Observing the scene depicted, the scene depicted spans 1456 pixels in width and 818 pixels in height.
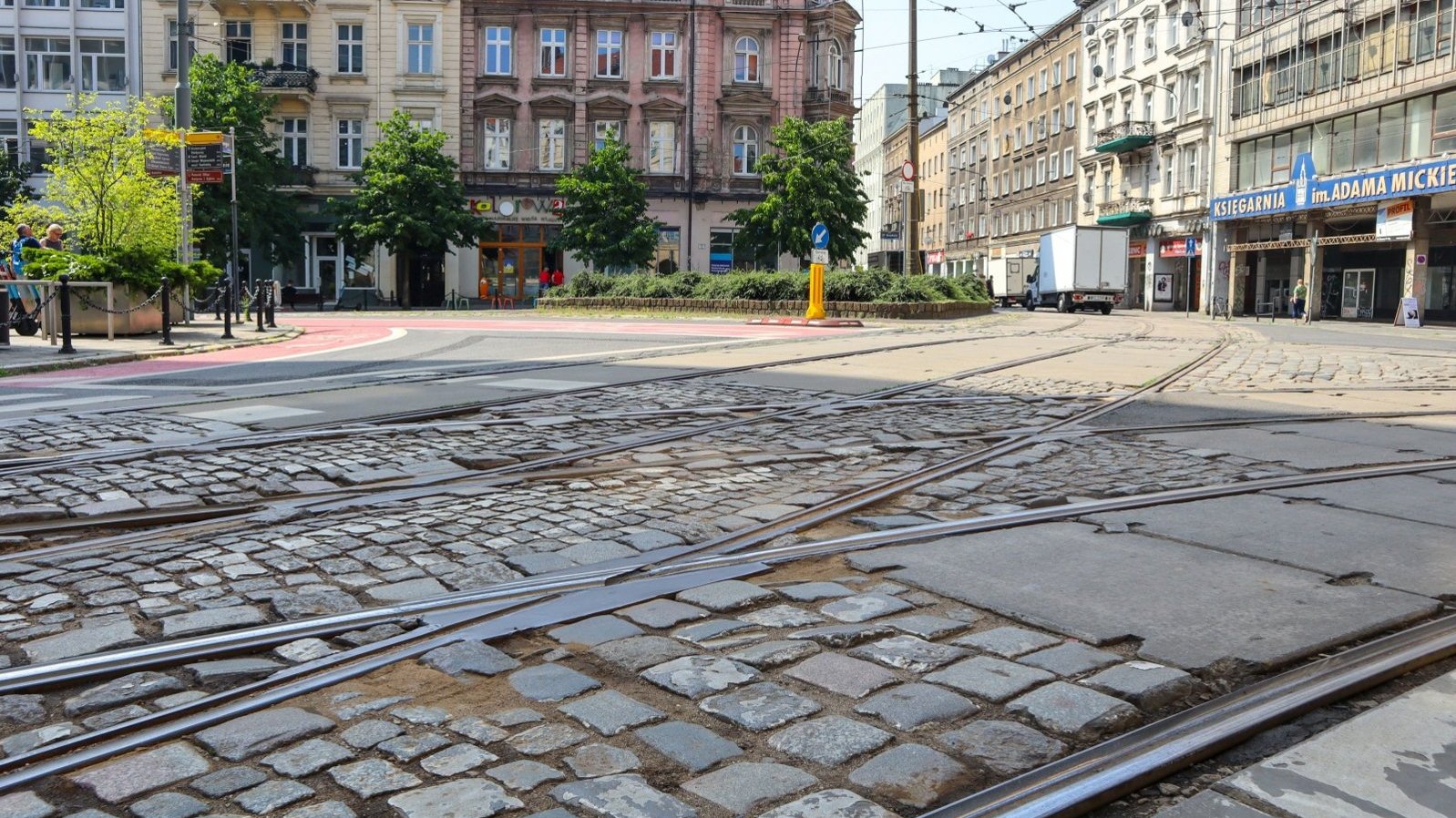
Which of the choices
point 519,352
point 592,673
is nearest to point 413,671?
point 592,673

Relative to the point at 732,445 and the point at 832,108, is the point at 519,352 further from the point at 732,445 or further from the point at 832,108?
the point at 832,108

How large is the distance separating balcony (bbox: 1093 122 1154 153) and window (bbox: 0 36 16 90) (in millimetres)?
46228

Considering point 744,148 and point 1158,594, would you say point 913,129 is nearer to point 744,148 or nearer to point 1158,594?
point 744,148

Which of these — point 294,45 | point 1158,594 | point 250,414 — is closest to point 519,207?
point 294,45

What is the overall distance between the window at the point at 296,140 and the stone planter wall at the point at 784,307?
17.6 meters

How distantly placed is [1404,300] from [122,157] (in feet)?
109

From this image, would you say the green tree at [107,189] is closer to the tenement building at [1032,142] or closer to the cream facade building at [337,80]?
the cream facade building at [337,80]

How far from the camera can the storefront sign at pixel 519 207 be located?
4925 cm

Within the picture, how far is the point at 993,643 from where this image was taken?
3906 mm

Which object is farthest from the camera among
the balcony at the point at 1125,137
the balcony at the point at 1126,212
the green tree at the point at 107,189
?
the balcony at the point at 1126,212

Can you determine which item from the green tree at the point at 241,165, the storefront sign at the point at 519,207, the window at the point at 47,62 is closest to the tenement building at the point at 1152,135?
the storefront sign at the point at 519,207

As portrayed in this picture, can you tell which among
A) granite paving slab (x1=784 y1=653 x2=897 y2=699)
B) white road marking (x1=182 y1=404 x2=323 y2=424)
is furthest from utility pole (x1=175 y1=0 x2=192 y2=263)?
granite paving slab (x1=784 y1=653 x2=897 y2=699)

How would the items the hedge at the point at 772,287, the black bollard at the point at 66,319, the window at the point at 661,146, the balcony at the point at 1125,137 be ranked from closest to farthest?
the black bollard at the point at 66,319 < the hedge at the point at 772,287 < the window at the point at 661,146 < the balcony at the point at 1125,137

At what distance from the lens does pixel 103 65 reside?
1927 inches
